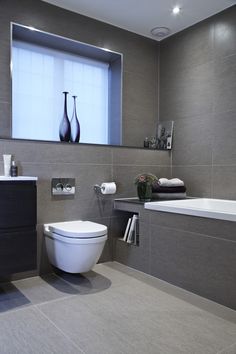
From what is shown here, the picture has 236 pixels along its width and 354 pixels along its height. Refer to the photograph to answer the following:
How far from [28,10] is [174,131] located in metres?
1.88

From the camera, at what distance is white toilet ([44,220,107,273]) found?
6.88ft

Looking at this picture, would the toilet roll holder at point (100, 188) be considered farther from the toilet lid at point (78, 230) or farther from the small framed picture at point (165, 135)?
the small framed picture at point (165, 135)

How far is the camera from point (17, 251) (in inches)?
78.0

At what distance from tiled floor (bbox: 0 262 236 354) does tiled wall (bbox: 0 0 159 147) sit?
134 cm

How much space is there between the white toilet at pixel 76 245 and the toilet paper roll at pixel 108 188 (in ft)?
1.65

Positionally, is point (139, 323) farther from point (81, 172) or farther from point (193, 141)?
point (193, 141)

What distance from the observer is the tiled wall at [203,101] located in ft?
9.13

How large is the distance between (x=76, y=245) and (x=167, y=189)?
1.21 meters

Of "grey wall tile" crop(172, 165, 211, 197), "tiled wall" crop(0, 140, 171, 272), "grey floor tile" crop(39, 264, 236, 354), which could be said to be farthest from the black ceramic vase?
"grey floor tile" crop(39, 264, 236, 354)

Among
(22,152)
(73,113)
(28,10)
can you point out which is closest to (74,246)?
(22,152)

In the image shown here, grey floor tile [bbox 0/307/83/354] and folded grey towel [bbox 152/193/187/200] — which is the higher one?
folded grey towel [bbox 152/193/187/200]

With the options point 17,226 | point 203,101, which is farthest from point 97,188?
point 203,101

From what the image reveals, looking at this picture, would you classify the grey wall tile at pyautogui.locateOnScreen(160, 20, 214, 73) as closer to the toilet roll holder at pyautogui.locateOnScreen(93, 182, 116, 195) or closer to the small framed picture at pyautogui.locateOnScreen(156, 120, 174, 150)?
the small framed picture at pyautogui.locateOnScreen(156, 120, 174, 150)

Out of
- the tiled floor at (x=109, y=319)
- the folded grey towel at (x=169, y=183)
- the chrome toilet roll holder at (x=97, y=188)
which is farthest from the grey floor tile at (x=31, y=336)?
the folded grey towel at (x=169, y=183)
